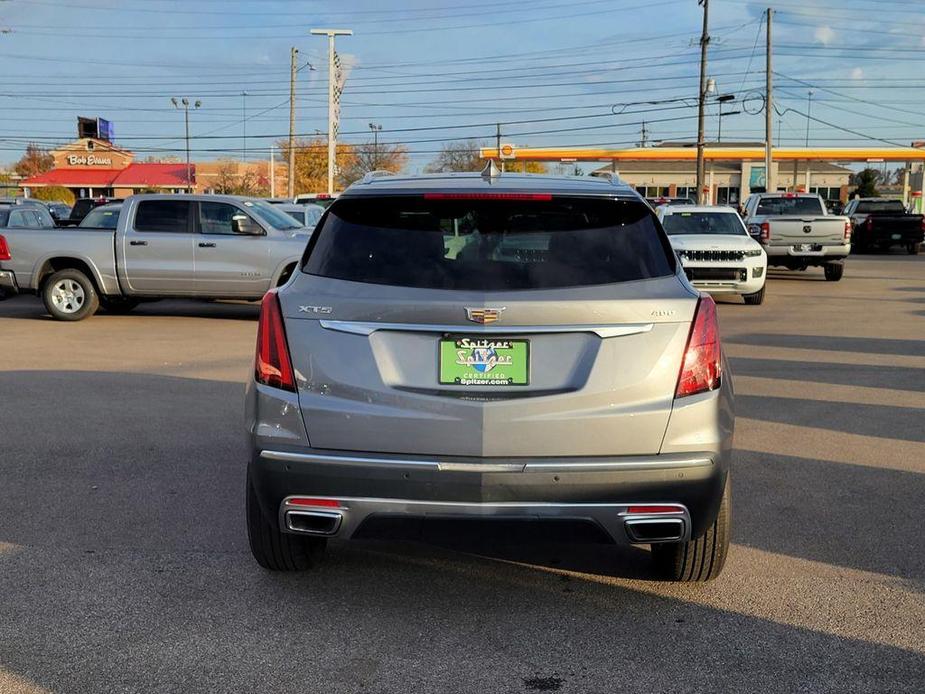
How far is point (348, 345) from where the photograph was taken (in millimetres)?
3609

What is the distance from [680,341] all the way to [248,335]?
9.79m

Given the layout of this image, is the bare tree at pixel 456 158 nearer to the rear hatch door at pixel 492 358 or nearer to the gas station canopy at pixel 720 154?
the gas station canopy at pixel 720 154

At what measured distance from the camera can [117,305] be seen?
1527cm

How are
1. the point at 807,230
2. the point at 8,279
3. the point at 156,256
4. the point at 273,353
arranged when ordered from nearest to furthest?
the point at 273,353, the point at 156,256, the point at 8,279, the point at 807,230

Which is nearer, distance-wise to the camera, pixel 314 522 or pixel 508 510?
pixel 508 510

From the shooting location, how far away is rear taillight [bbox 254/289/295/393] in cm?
369

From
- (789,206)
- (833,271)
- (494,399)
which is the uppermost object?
(789,206)

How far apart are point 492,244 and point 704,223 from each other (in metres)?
14.6

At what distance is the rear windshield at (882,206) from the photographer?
34.4m

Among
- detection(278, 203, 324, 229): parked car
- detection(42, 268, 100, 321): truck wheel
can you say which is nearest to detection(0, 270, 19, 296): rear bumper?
detection(42, 268, 100, 321): truck wheel

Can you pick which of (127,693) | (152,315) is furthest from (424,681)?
(152,315)

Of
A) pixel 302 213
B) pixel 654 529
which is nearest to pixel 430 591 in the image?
pixel 654 529

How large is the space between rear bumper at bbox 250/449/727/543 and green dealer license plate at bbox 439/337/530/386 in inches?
11.9

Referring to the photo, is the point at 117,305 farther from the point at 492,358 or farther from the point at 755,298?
the point at 492,358
